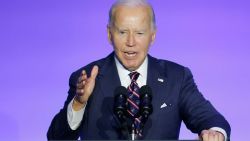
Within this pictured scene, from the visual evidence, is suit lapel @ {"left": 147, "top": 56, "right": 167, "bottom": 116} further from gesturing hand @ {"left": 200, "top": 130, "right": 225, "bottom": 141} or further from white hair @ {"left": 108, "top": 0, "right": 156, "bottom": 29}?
gesturing hand @ {"left": 200, "top": 130, "right": 225, "bottom": 141}

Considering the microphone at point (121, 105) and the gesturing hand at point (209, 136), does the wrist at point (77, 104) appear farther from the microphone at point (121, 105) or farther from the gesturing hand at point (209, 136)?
the gesturing hand at point (209, 136)

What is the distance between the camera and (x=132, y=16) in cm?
252

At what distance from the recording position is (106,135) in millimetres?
2631

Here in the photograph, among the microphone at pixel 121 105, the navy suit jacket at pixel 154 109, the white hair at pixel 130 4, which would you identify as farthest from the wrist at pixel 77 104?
the white hair at pixel 130 4

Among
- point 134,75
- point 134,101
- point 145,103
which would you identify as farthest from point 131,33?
point 145,103

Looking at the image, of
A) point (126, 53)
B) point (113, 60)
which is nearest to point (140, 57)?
point (126, 53)

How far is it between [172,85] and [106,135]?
46 cm

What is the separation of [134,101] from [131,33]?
1.23ft

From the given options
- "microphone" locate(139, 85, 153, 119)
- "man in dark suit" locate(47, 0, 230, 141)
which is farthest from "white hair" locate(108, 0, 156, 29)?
"microphone" locate(139, 85, 153, 119)

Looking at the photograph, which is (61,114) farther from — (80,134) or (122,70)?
(122,70)

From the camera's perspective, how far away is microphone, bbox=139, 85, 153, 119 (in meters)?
1.94

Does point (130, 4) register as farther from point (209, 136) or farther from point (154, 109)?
point (209, 136)

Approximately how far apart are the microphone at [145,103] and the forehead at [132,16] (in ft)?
1.92

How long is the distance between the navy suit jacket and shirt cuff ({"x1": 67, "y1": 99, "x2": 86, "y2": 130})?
1.1 inches
